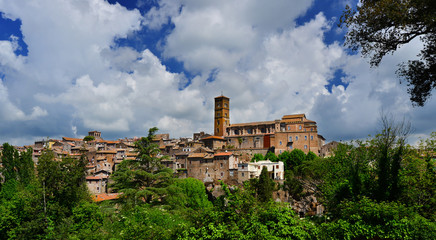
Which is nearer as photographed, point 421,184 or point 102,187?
point 421,184

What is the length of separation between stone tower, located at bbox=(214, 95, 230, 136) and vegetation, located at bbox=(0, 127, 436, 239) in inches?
2475

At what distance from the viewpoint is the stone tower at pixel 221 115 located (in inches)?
3701

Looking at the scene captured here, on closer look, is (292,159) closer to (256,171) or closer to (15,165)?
(256,171)

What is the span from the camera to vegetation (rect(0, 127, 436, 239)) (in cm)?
1077

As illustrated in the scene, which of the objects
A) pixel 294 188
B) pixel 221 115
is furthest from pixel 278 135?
pixel 294 188

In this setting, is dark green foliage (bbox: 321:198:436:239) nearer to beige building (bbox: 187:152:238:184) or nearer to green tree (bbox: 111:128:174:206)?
green tree (bbox: 111:128:174:206)

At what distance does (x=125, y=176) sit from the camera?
2558 cm

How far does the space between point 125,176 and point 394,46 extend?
74.7ft

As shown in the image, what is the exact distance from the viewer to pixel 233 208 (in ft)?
37.9

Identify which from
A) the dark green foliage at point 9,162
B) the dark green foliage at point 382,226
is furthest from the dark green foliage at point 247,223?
the dark green foliage at point 9,162

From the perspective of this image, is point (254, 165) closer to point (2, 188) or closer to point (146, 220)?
point (2, 188)

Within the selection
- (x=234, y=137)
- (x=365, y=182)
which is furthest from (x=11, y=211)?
(x=234, y=137)

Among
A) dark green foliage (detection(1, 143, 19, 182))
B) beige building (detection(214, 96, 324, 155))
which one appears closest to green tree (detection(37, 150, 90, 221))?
dark green foliage (detection(1, 143, 19, 182))

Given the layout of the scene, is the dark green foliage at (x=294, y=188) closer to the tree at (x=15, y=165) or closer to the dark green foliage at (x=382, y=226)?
the dark green foliage at (x=382, y=226)
